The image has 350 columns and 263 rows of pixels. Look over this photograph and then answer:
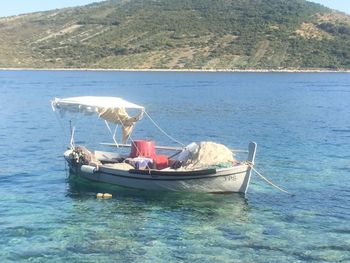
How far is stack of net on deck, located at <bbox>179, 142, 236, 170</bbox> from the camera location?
23.6 meters

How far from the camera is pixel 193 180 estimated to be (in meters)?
22.9

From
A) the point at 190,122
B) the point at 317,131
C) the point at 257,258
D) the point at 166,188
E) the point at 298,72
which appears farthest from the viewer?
the point at 298,72

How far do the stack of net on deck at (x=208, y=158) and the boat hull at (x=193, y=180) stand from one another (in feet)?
2.02

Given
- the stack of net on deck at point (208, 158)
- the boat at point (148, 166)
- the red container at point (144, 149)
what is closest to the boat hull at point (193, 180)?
the boat at point (148, 166)

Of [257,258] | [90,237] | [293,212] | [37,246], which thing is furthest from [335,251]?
[37,246]

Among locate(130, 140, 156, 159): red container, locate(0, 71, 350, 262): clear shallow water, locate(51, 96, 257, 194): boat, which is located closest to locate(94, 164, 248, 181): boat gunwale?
locate(51, 96, 257, 194): boat

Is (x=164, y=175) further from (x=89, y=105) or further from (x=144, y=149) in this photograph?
(x=89, y=105)

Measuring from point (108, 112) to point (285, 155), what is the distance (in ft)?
41.1

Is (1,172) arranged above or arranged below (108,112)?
below

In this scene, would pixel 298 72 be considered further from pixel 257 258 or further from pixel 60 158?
pixel 257 258

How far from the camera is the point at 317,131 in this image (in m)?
47.5

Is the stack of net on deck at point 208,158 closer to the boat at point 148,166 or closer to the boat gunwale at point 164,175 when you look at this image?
the boat at point 148,166

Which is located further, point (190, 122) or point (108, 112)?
point (190, 122)

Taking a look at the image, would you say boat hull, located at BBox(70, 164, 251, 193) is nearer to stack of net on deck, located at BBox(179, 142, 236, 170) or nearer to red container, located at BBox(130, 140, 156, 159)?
stack of net on deck, located at BBox(179, 142, 236, 170)
